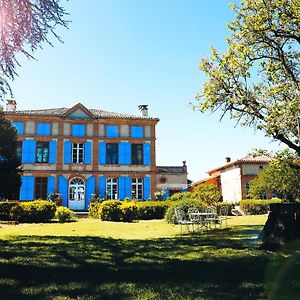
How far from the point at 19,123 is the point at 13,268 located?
2628 centimetres

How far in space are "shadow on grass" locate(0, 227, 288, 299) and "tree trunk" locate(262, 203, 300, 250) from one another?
436 mm

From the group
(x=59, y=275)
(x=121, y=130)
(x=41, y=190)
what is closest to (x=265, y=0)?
(x=59, y=275)

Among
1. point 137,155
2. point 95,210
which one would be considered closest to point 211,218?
point 95,210

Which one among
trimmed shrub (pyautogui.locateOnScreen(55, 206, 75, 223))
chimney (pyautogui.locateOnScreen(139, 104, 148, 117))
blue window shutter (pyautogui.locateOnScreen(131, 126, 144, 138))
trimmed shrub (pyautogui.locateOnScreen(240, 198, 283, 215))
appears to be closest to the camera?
trimmed shrub (pyautogui.locateOnScreen(55, 206, 75, 223))

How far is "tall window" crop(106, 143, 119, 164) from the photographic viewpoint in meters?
30.4

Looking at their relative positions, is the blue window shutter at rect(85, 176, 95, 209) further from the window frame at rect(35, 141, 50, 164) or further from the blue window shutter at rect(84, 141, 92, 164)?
the window frame at rect(35, 141, 50, 164)

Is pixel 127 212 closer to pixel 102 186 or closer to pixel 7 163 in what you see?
pixel 7 163

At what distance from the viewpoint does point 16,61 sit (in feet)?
25.9

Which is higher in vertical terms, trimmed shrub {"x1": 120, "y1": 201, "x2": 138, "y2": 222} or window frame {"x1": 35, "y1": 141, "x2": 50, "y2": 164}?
window frame {"x1": 35, "y1": 141, "x2": 50, "y2": 164}

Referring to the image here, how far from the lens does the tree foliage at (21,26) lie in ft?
23.6

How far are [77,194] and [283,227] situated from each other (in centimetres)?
2374

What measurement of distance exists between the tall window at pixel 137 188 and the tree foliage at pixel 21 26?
2282 centimetres

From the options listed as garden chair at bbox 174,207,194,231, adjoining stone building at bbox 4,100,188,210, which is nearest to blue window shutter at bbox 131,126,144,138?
adjoining stone building at bbox 4,100,188,210

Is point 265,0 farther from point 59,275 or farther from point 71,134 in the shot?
point 71,134
